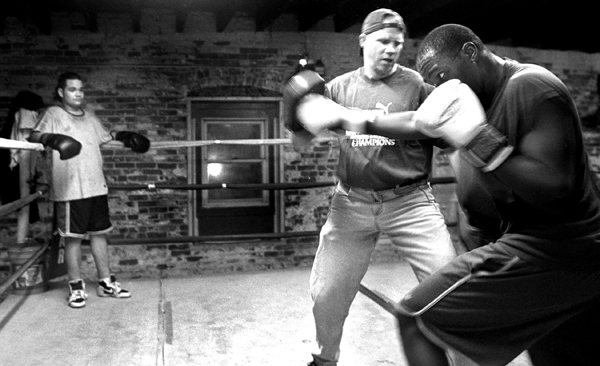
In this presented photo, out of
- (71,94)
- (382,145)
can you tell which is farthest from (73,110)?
(382,145)

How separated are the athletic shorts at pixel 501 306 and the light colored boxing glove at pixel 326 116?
577 mm

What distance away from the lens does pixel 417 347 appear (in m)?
1.61

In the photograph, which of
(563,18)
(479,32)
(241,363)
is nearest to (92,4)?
(241,363)

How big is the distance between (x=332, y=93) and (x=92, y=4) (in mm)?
3232

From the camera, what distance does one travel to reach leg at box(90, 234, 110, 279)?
14.1 feet

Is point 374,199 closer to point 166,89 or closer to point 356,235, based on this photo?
point 356,235

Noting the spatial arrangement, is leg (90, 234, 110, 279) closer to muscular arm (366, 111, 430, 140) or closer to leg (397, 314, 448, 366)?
muscular arm (366, 111, 430, 140)

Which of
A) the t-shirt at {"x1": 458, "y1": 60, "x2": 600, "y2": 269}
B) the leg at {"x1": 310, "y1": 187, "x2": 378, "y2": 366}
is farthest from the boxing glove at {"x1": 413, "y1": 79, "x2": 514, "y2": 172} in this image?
the leg at {"x1": 310, "y1": 187, "x2": 378, "y2": 366}

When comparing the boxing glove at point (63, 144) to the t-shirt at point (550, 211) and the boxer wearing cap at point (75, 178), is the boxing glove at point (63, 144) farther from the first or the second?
the t-shirt at point (550, 211)

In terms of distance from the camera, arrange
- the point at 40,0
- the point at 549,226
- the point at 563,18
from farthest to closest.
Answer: the point at 563,18 → the point at 40,0 → the point at 549,226

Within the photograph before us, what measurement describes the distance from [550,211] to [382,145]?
0.98 m

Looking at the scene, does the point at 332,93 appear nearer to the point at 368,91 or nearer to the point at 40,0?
the point at 368,91

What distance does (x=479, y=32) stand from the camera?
596 cm

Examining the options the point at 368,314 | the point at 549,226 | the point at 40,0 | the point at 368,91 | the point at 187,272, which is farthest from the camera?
the point at 187,272
